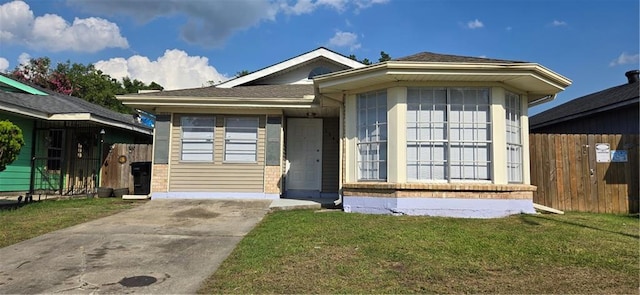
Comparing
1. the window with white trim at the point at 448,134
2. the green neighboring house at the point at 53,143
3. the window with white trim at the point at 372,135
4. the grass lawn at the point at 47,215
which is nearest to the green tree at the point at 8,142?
the grass lawn at the point at 47,215

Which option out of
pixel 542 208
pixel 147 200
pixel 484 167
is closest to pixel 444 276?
pixel 484 167

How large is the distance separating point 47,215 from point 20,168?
15.6 ft

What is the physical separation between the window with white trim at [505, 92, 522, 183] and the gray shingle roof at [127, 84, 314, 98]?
4.92 meters

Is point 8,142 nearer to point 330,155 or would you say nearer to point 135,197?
point 135,197

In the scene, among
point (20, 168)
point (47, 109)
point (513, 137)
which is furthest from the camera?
point (47, 109)

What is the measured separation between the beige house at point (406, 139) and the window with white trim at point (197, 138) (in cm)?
5

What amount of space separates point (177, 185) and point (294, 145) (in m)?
3.28

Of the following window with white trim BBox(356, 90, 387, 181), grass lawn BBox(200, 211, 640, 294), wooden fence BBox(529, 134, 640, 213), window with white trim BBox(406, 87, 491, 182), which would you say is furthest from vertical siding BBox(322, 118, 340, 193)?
wooden fence BBox(529, 134, 640, 213)

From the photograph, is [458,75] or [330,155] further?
[330,155]

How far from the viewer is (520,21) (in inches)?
436

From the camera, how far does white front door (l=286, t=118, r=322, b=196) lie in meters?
11.0

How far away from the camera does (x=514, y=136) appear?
25.8 feet

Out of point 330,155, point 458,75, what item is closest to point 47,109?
point 330,155

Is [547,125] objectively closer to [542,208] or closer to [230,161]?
[542,208]
